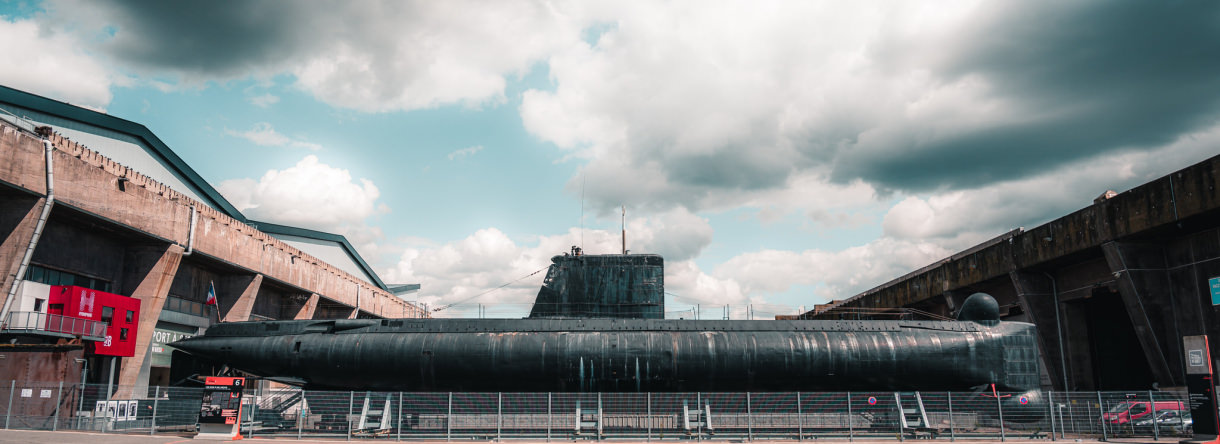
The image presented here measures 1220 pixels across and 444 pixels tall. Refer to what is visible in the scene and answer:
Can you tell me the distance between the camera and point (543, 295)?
2191cm

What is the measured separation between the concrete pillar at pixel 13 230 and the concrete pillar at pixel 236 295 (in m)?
13.0

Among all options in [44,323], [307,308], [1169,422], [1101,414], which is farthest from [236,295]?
[1169,422]

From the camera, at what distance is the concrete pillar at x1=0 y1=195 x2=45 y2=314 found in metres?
20.2

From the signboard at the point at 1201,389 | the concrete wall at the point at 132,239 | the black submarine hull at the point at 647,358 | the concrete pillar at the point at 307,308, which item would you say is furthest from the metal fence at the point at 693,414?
the concrete pillar at the point at 307,308

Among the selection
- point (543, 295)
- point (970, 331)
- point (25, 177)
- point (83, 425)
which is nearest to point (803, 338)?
point (970, 331)

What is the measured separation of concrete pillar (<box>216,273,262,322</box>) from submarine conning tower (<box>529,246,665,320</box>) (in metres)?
18.7

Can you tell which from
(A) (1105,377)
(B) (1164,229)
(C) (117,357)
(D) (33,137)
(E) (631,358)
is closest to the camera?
(E) (631,358)

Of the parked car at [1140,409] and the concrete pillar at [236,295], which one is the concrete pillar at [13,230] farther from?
the parked car at [1140,409]

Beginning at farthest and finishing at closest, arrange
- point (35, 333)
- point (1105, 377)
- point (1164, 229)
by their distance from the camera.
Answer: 1. point (1105, 377)
2. point (1164, 229)
3. point (35, 333)

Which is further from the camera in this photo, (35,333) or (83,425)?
(35,333)

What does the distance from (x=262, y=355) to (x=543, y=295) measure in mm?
8009

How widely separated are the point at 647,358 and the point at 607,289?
11.4ft

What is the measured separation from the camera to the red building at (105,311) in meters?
22.5

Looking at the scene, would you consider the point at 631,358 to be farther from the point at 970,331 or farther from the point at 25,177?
the point at 25,177
